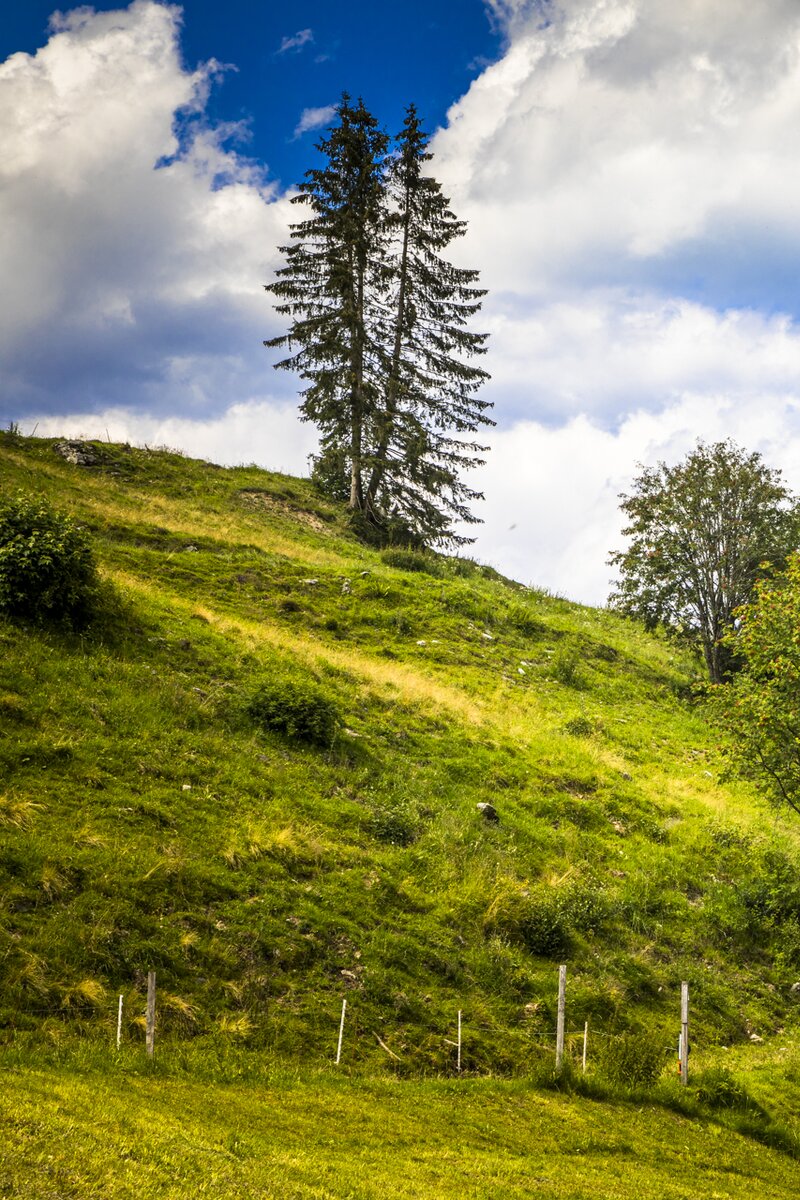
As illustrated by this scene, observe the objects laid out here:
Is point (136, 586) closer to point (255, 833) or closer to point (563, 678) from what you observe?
point (255, 833)

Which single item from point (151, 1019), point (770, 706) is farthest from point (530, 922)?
point (770, 706)

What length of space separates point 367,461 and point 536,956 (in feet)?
113

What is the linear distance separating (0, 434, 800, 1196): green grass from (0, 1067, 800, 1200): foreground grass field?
124 mm

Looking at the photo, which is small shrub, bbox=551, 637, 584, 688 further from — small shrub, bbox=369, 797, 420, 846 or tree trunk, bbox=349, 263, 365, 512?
tree trunk, bbox=349, 263, 365, 512

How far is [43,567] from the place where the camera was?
722 inches

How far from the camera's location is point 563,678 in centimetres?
3094

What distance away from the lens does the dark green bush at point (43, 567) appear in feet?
59.1

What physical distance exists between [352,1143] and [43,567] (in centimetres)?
1508

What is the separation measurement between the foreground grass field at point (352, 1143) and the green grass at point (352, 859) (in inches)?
4.9

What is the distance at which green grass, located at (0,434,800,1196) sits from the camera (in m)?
10.2

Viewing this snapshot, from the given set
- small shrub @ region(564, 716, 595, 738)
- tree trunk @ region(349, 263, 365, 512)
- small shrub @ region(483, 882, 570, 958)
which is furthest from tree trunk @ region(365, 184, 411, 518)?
small shrub @ region(483, 882, 570, 958)

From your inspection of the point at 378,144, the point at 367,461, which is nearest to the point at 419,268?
the point at 378,144

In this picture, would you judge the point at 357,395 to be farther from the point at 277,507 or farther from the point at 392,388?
the point at 277,507

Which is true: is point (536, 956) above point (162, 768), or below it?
below
